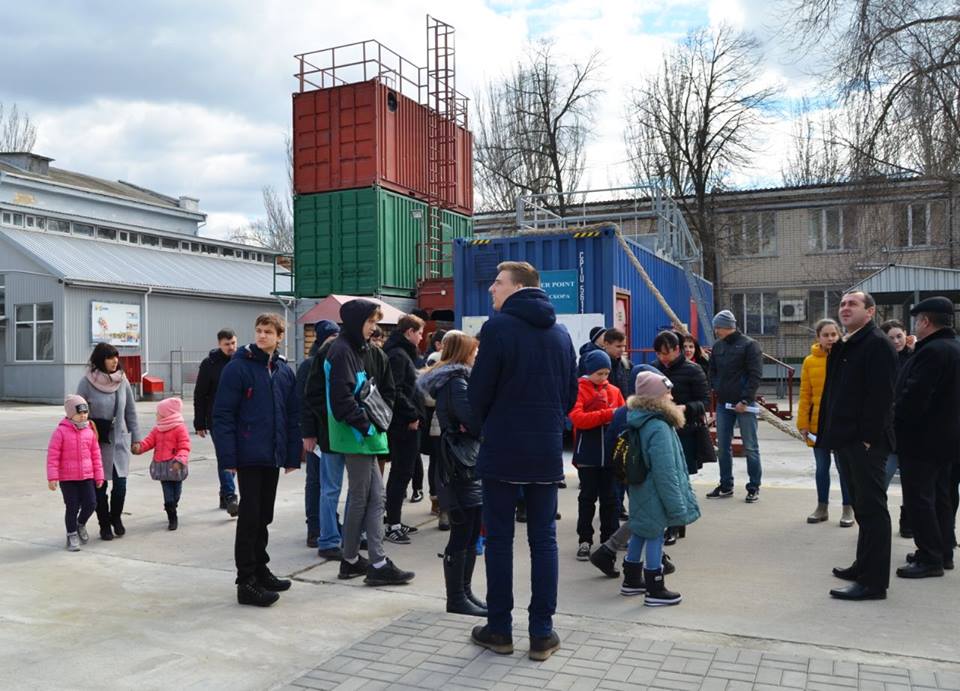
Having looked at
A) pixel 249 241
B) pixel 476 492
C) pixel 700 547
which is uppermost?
pixel 249 241

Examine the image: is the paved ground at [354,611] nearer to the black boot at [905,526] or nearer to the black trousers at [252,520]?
the black boot at [905,526]

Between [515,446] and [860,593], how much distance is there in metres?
2.48

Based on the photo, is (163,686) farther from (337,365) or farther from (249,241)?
(249,241)

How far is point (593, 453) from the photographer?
620 cm

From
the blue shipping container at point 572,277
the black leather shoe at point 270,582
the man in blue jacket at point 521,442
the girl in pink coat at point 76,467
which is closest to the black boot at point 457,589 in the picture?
the man in blue jacket at point 521,442

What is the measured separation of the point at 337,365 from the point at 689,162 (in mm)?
27427

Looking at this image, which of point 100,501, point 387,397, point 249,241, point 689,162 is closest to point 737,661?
point 387,397

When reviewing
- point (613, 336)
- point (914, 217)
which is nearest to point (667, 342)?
point (613, 336)

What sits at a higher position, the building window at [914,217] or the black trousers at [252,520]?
the building window at [914,217]

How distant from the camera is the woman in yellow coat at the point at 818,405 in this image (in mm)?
7352

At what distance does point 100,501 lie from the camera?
704 centimetres

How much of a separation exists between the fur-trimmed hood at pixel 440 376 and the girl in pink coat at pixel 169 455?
2.97 m

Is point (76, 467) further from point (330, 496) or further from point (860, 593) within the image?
point (860, 593)

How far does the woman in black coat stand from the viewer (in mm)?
4957
